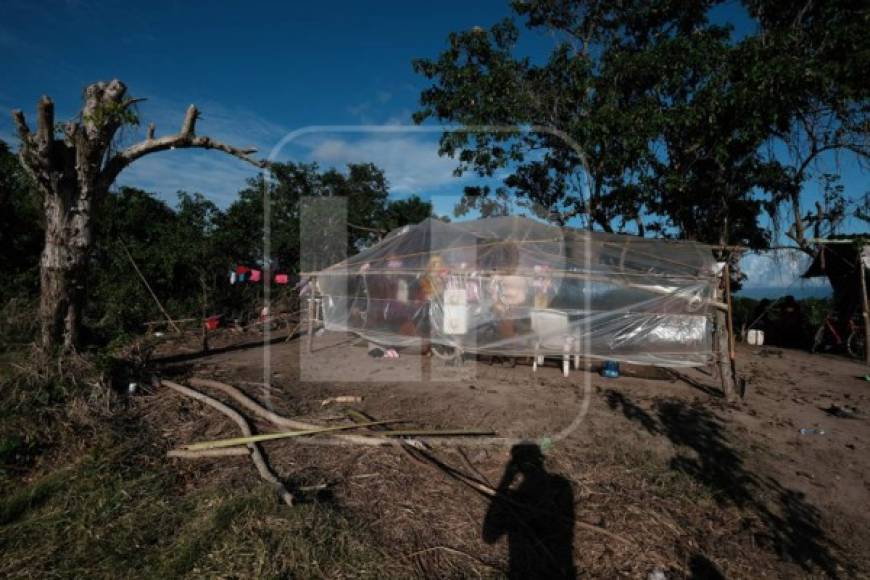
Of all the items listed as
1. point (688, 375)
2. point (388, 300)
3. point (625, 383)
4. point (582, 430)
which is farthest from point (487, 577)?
point (688, 375)

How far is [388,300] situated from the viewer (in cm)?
777

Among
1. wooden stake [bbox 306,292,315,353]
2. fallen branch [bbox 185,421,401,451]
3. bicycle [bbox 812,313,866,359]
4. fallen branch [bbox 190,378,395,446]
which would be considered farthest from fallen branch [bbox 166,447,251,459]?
bicycle [bbox 812,313,866,359]

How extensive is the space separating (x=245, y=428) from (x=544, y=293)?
4.37 metres

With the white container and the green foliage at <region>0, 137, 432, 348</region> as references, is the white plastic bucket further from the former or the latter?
the green foliage at <region>0, 137, 432, 348</region>

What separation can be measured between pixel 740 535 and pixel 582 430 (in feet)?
5.84

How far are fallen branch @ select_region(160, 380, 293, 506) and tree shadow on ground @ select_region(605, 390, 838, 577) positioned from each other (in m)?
3.31


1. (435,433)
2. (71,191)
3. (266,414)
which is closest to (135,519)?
(266,414)

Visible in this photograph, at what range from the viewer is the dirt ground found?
2666 mm

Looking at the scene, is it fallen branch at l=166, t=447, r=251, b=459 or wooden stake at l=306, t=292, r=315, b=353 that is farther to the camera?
wooden stake at l=306, t=292, r=315, b=353

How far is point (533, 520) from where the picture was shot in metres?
2.97

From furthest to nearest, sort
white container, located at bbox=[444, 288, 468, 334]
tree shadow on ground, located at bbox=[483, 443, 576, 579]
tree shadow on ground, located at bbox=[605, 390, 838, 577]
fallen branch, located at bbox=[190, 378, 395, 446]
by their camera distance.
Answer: white container, located at bbox=[444, 288, 468, 334]
fallen branch, located at bbox=[190, 378, 395, 446]
tree shadow on ground, located at bbox=[605, 390, 838, 577]
tree shadow on ground, located at bbox=[483, 443, 576, 579]

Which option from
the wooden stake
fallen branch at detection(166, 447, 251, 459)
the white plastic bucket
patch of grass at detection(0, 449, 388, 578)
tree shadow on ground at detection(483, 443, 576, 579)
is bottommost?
tree shadow on ground at detection(483, 443, 576, 579)

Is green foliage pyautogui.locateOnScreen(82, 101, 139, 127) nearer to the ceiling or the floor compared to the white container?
nearer to the ceiling

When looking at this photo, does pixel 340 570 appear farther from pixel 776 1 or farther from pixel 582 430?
pixel 776 1
